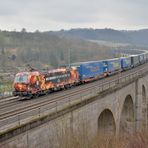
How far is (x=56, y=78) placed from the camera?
1650 inches

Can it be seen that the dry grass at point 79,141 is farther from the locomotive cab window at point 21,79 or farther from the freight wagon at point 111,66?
the freight wagon at point 111,66

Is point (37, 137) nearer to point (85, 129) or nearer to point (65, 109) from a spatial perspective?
point (65, 109)

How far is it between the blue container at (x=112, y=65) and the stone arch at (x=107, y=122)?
80.6 feet

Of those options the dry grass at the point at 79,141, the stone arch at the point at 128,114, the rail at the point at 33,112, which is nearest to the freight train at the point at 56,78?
the rail at the point at 33,112

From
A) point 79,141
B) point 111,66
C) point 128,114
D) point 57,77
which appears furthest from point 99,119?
point 111,66

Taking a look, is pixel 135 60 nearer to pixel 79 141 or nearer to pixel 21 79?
pixel 21 79

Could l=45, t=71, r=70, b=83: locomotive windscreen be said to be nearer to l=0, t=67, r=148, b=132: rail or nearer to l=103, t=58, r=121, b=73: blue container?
l=0, t=67, r=148, b=132: rail

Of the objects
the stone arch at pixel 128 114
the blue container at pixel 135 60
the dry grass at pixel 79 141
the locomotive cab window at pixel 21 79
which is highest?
the locomotive cab window at pixel 21 79

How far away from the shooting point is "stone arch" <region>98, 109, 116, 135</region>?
38656mm

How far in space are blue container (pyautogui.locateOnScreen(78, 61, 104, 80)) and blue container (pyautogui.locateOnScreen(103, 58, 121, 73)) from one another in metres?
2.53

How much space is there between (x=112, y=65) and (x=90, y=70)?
13.8 meters

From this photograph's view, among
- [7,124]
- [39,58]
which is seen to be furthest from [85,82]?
[39,58]

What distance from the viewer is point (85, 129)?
2852 centimetres

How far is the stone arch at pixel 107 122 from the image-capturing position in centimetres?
3866
